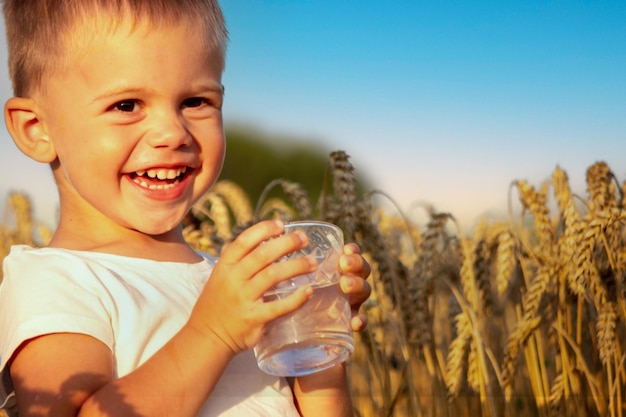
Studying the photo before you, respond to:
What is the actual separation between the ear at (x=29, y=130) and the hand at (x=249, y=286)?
479 mm

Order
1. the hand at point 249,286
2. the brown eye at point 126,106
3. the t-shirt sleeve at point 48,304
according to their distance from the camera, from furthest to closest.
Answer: the brown eye at point 126,106 < the t-shirt sleeve at point 48,304 < the hand at point 249,286

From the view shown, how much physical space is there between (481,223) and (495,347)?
100 centimetres

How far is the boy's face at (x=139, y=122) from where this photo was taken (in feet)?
5.35

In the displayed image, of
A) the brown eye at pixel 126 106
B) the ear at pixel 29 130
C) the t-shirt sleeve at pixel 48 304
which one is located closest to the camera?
the t-shirt sleeve at pixel 48 304

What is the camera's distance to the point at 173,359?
4.99ft

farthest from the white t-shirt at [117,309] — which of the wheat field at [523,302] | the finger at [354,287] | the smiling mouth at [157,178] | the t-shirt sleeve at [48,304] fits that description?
the wheat field at [523,302]

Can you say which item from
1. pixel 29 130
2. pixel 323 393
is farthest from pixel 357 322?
pixel 29 130

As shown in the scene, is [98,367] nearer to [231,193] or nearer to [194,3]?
[194,3]

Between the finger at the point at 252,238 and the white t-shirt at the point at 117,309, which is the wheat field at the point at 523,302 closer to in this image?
the white t-shirt at the point at 117,309

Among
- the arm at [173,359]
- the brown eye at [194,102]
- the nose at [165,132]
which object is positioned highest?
the brown eye at [194,102]

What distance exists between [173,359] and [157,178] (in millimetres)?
359

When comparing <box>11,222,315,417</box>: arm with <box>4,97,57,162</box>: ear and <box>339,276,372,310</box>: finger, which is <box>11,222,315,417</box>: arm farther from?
<box>4,97,57,162</box>: ear

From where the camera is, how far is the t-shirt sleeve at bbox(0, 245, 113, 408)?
5.06 feet

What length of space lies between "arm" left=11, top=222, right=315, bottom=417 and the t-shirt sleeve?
0.02m
